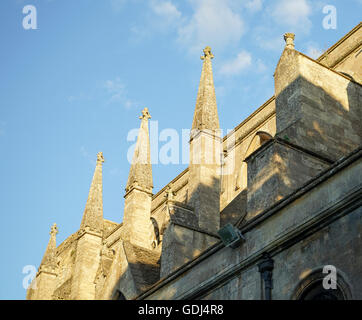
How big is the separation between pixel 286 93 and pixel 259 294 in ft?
17.6

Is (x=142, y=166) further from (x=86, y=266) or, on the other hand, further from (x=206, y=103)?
(x=86, y=266)

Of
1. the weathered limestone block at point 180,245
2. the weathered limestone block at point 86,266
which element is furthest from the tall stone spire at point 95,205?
the weathered limestone block at point 180,245

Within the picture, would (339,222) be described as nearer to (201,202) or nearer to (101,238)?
(201,202)

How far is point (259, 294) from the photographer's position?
12.7 m

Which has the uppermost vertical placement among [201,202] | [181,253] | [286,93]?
[286,93]

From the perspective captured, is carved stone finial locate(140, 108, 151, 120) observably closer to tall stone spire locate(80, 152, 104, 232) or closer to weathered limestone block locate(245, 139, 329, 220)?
tall stone spire locate(80, 152, 104, 232)

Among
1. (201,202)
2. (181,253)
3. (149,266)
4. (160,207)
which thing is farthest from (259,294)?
(160,207)

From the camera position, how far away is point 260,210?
13945 millimetres

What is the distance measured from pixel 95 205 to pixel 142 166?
10.5 feet

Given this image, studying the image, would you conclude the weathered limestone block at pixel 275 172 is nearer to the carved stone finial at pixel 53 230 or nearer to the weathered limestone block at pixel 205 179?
the weathered limestone block at pixel 205 179

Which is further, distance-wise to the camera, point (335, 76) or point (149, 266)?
point (149, 266)

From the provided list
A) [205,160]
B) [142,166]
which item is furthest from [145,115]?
[205,160]

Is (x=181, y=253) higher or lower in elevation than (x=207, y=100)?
lower

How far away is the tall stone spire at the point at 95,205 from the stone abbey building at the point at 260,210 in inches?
1.7
